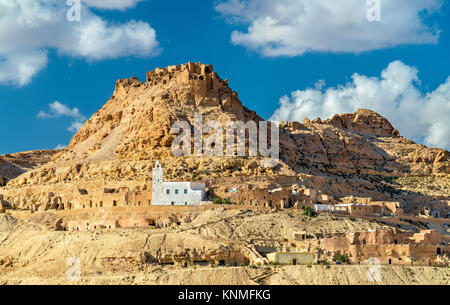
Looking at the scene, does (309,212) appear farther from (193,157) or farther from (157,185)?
(193,157)

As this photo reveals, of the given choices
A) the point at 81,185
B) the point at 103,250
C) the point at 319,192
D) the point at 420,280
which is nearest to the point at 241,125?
the point at 319,192

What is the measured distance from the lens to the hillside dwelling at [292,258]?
63500mm

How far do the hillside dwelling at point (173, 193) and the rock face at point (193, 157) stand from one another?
5.99 m

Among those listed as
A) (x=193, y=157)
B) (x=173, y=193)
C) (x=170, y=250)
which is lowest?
(x=170, y=250)

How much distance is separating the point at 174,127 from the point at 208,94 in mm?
10089

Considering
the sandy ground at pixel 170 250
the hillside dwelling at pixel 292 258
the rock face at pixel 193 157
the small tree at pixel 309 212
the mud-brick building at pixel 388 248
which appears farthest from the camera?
the rock face at pixel 193 157

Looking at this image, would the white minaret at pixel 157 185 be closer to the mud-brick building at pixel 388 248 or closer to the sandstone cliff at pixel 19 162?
the mud-brick building at pixel 388 248

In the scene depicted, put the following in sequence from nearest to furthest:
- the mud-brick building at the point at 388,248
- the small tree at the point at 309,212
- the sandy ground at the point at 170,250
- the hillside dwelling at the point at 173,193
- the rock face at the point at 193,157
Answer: the sandy ground at the point at 170,250 < the mud-brick building at the point at 388,248 < the small tree at the point at 309,212 < the hillside dwelling at the point at 173,193 < the rock face at the point at 193,157

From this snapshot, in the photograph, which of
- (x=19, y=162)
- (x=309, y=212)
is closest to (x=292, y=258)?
(x=309, y=212)

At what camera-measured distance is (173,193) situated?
263ft

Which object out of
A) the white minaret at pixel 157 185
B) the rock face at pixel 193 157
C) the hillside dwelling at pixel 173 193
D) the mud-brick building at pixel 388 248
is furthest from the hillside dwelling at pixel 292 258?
the rock face at pixel 193 157

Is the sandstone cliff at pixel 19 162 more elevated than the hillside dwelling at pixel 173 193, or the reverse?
the sandstone cliff at pixel 19 162

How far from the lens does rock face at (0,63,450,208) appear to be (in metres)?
92.4

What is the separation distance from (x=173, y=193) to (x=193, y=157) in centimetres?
1408
